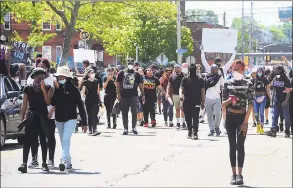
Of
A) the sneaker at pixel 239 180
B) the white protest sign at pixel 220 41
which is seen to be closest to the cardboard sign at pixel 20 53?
the white protest sign at pixel 220 41

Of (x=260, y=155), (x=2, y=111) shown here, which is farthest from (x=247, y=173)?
(x=2, y=111)

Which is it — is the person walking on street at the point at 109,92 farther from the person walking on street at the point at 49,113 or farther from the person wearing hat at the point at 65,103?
the person wearing hat at the point at 65,103

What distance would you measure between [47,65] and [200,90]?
5.83 m

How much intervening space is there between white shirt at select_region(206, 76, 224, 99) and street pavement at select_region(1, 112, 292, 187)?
36.0 inches

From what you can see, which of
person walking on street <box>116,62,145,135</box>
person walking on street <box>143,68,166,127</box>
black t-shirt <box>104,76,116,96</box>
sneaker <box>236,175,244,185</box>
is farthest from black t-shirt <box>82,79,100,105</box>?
sneaker <box>236,175,244,185</box>

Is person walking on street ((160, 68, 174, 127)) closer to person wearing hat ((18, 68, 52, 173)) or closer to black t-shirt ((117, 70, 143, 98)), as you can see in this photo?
black t-shirt ((117, 70, 143, 98))

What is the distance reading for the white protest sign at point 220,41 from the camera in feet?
64.5

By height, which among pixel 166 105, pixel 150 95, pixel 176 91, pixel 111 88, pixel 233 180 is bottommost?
pixel 233 180

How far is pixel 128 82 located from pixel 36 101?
6.75m

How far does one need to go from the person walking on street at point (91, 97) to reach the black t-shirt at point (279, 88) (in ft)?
12.9

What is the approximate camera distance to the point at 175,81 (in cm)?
1952

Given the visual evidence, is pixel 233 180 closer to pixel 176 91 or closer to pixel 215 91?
pixel 215 91

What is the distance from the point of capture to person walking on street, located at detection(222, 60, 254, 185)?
973 centimetres

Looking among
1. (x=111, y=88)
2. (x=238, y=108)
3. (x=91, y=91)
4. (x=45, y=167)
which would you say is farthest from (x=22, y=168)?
(x=111, y=88)
